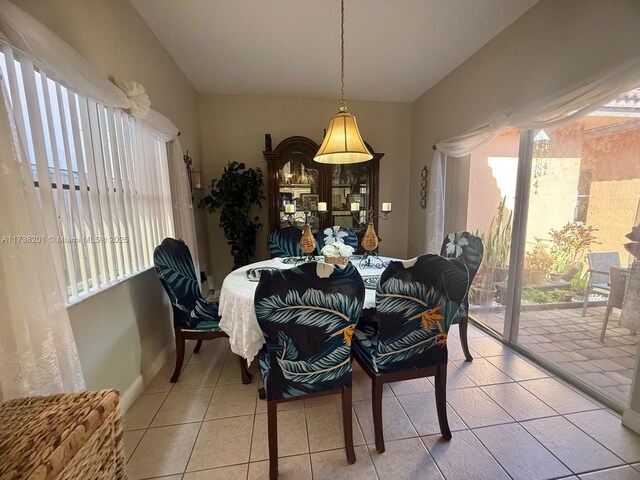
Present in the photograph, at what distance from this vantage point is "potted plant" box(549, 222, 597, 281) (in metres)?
1.80

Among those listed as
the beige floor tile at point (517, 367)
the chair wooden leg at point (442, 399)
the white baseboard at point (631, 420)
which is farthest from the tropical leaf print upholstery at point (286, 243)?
the white baseboard at point (631, 420)

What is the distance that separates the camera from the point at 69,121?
1295 mm

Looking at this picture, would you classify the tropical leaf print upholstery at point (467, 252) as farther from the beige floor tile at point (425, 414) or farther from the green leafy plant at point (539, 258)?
the beige floor tile at point (425, 414)

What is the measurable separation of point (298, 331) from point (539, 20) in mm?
2621

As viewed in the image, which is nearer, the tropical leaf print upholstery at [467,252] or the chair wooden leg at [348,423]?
the chair wooden leg at [348,423]

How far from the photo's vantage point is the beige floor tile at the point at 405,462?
3.99ft

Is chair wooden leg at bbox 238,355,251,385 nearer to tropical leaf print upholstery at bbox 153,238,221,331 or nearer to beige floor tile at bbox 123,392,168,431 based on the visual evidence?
tropical leaf print upholstery at bbox 153,238,221,331

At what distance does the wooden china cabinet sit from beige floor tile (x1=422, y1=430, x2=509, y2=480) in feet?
7.73

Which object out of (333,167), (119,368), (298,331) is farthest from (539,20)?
(119,368)

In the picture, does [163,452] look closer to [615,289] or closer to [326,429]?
[326,429]

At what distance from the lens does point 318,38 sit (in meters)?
2.24

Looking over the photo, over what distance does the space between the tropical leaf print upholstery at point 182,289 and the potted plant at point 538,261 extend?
2.45m

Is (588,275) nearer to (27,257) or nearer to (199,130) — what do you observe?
(27,257)

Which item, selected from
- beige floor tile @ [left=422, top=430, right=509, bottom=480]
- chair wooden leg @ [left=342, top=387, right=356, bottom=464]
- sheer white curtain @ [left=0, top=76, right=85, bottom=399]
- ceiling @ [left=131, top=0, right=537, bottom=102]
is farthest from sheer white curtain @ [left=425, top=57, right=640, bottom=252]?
sheer white curtain @ [left=0, top=76, right=85, bottom=399]
